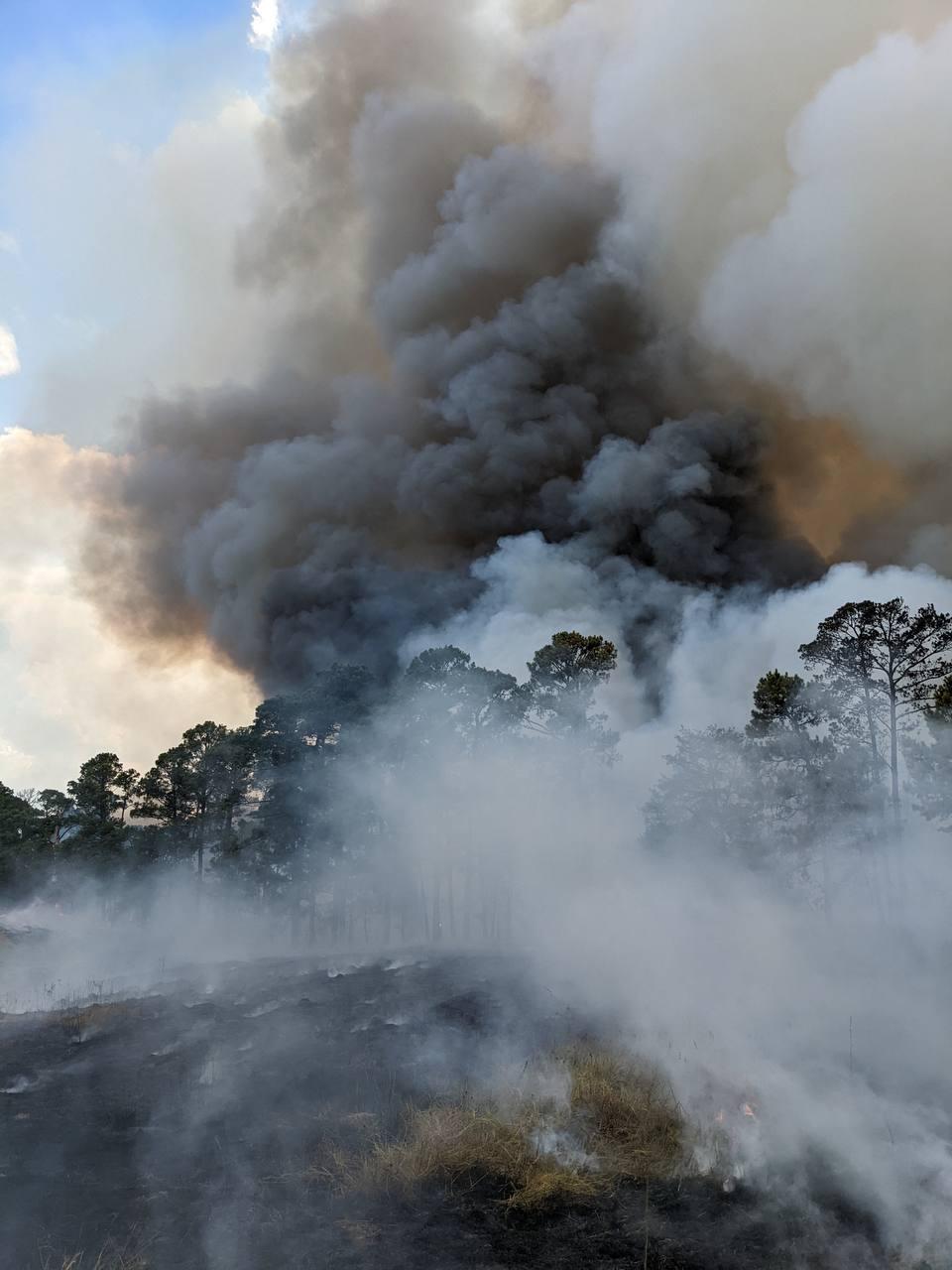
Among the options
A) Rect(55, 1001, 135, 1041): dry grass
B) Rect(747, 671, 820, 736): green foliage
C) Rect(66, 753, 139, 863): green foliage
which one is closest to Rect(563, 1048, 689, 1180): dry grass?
Rect(55, 1001, 135, 1041): dry grass

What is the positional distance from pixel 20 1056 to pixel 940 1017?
71.9 ft

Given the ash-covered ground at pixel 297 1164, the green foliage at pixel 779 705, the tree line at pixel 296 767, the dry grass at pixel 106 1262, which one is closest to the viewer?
the dry grass at pixel 106 1262

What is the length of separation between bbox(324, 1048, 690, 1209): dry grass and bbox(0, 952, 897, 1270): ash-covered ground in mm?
266

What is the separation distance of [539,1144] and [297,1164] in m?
3.67

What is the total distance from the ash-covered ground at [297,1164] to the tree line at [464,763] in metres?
15.0

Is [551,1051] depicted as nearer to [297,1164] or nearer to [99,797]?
[297,1164]

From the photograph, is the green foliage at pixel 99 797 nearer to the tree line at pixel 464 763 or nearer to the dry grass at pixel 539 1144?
the tree line at pixel 464 763

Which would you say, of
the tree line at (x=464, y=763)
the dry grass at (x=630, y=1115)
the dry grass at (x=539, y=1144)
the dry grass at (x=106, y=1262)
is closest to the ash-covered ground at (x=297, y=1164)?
the dry grass at (x=106, y=1262)

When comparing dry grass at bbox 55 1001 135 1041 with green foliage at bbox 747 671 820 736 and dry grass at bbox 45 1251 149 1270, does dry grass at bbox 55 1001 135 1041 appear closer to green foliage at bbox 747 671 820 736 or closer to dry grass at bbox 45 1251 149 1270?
dry grass at bbox 45 1251 149 1270

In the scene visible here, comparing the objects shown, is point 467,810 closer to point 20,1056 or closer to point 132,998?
point 132,998

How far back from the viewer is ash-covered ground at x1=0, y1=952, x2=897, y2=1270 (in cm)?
945

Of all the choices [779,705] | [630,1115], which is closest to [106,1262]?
[630,1115]

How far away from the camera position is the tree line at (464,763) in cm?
2894

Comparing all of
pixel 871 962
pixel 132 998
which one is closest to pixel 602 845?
pixel 871 962
